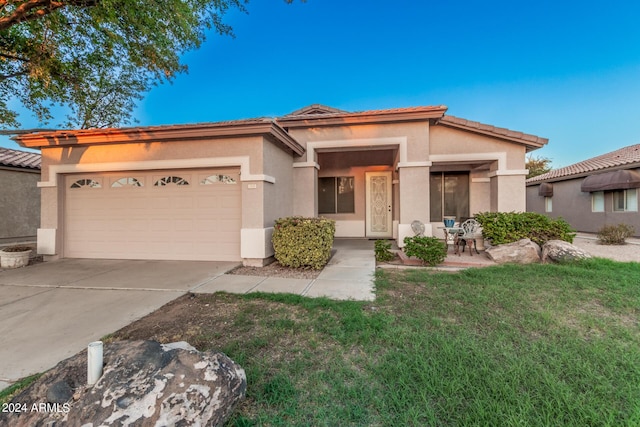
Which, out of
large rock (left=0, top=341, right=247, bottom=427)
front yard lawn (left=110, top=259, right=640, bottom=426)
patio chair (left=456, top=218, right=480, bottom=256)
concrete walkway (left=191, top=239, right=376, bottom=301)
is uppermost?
patio chair (left=456, top=218, right=480, bottom=256)

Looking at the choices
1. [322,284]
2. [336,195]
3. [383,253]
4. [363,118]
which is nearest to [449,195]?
[336,195]

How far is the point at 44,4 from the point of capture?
4.62 metres

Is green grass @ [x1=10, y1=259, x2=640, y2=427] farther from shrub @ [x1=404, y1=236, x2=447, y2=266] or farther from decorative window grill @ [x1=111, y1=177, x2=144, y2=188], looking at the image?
decorative window grill @ [x1=111, y1=177, x2=144, y2=188]

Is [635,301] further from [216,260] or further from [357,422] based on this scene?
[216,260]

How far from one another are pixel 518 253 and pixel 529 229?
3.12ft

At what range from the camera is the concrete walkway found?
14.7 feet

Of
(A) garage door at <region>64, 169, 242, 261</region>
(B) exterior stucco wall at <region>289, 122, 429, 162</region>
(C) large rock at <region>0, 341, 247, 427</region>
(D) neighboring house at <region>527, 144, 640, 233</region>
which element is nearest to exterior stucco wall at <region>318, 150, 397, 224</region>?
(B) exterior stucco wall at <region>289, 122, 429, 162</region>

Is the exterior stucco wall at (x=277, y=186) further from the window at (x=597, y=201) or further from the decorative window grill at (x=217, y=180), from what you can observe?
the window at (x=597, y=201)

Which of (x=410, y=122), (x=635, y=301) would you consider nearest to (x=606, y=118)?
(x=410, y=122)

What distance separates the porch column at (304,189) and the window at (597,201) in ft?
47.9

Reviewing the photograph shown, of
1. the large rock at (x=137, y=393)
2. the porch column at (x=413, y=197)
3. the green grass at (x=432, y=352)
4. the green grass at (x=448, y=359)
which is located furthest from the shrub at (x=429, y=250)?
the large rock at (x=137, y=393)

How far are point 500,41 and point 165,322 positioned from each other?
15.0 m

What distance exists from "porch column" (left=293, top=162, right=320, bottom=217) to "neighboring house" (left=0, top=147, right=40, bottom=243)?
443 inches

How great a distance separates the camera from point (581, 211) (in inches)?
545
